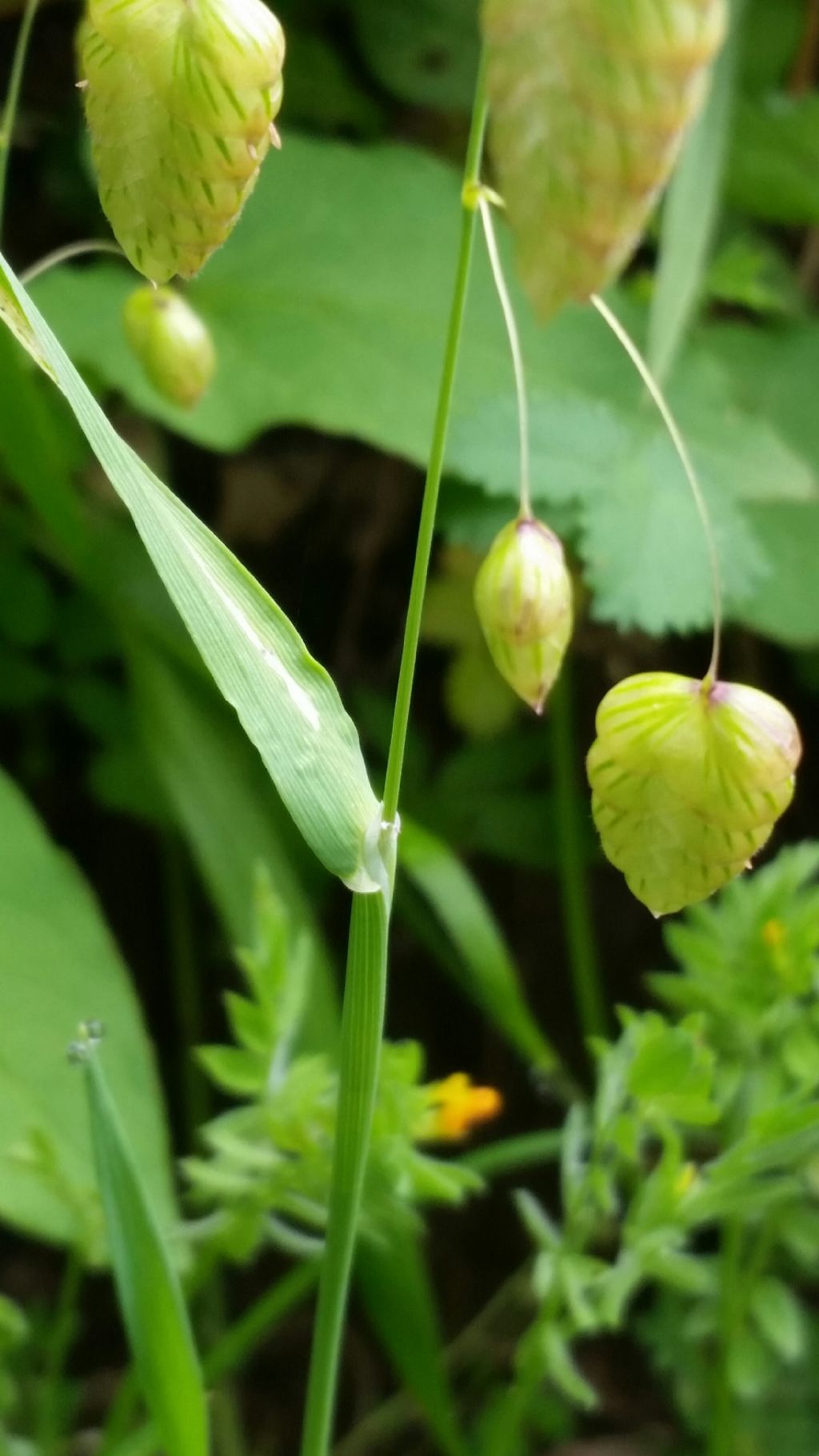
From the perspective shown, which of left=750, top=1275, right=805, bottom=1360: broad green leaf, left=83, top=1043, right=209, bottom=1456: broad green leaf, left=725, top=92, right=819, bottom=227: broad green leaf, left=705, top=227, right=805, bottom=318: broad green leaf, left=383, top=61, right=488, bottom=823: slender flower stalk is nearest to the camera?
left=383, top=61, right=488, bottom=823: slender flower stalk

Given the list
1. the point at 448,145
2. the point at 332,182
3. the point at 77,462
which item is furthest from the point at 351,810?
the point at 448,145

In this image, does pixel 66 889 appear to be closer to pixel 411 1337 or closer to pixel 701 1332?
pixel 411 1337

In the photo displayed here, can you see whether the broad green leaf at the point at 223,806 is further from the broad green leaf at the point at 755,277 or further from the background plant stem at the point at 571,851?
the broad green leaf at the point at 755,277

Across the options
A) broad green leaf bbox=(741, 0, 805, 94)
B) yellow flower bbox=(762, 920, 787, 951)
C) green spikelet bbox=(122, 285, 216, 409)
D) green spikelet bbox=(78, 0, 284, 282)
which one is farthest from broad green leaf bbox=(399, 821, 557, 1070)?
broad green leaf bbox=(741, 0, 805, 94)

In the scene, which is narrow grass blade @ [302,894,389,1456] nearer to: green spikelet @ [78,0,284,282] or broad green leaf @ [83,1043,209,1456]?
broad green leaf @ [83,1043,209,1456]

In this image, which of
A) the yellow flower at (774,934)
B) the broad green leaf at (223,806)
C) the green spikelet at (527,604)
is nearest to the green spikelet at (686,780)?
the green spikelet at (527,604)

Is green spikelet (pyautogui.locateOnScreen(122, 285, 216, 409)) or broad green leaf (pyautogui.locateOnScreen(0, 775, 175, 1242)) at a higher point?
green spikelet (pyautogui.locateOnScreen(122, 285, 216, 409))

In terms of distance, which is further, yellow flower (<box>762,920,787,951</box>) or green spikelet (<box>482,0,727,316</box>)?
yellow flower (<box>762,920,787,951</box>)
